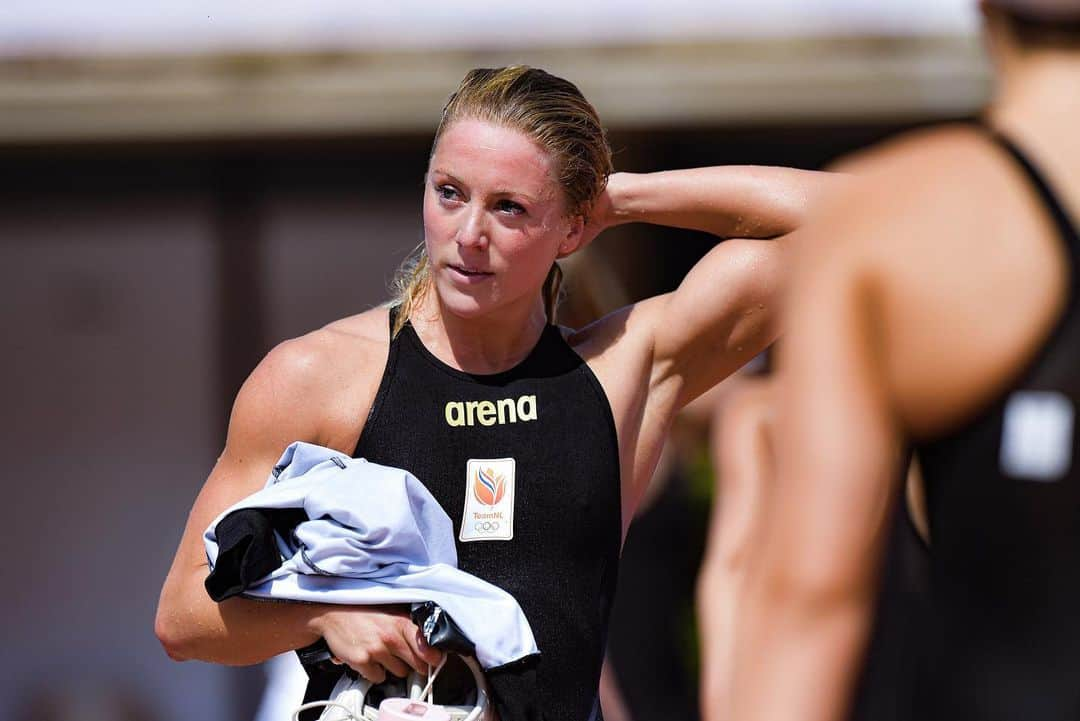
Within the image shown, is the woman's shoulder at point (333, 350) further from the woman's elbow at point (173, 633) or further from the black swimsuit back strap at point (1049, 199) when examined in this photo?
the black swimsuit back strap at point (1049, 199)

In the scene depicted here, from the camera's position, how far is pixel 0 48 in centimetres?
830

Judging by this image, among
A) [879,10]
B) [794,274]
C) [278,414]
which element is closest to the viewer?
[794,274]

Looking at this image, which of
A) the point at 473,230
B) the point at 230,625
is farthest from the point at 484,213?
the point at 230,625

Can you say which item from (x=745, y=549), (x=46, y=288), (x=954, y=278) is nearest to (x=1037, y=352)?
(x=954, y=278)

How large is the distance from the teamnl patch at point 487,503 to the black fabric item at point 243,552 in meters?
0.33

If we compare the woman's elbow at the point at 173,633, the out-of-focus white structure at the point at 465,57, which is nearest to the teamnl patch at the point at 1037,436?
the woman's elbow at the point at 173,633

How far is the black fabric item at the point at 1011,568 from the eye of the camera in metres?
1.75

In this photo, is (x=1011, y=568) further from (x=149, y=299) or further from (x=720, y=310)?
(x=149, y=299)

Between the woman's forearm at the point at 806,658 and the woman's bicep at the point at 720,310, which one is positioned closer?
the woman's forearm at the point at 806,658

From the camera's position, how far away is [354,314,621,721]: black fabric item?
9.52 ft

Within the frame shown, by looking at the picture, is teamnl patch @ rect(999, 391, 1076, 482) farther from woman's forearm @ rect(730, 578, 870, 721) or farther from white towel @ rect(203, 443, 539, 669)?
white towel @ rect(203, 443, 539, 669)

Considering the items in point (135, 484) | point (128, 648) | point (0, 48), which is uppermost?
point (0, 48)

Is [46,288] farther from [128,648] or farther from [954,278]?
[954,278]

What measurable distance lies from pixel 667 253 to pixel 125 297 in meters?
2.99
